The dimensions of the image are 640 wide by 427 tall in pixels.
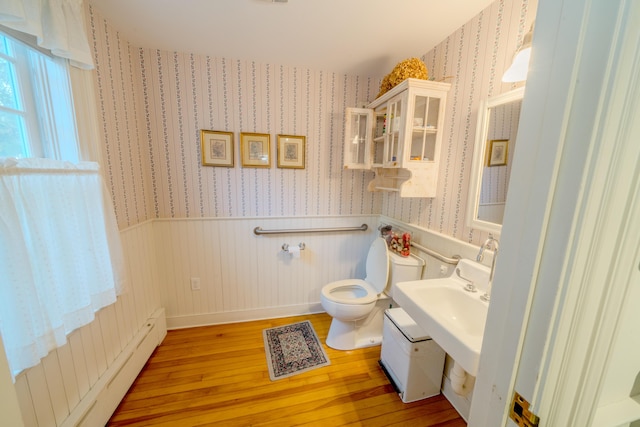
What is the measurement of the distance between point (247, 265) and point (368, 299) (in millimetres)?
1161

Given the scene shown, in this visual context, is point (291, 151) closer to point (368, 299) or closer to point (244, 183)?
point (244, 183)

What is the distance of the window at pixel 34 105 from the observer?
0.95 m

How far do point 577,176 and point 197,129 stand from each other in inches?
88.0

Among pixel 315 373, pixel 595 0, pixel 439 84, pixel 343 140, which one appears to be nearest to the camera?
pixel 595 0

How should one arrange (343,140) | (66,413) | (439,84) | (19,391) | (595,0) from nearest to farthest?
(595,0), (19,391), (66,413), (439,84), (343,140)

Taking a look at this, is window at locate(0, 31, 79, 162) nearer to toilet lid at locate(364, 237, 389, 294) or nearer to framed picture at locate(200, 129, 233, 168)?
framed picture at locate(200, 129, 233, 168)

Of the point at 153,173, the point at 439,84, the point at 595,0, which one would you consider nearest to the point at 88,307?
the point at 153,173

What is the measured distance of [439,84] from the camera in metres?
1.51

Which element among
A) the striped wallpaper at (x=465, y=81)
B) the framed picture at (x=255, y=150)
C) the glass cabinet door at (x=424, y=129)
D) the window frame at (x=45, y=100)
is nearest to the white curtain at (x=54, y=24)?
the window frame at (x=45, y=100)

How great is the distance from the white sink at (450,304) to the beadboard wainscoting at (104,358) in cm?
163

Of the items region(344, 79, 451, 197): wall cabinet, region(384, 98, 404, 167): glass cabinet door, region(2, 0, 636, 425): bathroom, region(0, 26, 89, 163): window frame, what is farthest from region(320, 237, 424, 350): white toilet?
region(0, 26, 89, 163): window frame

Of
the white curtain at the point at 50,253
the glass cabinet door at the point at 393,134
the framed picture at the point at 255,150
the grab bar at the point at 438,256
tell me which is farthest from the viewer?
the framed picture at the point at 255,150

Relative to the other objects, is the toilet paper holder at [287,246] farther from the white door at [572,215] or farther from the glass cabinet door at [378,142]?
the white door at [572,215]

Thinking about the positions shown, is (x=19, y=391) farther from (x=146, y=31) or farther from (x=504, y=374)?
(x=146, y=31)
